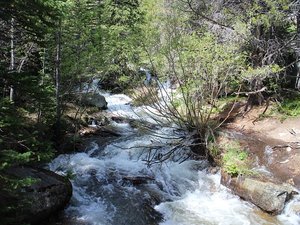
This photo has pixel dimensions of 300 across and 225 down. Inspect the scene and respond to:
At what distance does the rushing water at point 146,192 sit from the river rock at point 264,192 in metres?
0.19

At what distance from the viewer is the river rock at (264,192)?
9711 mm

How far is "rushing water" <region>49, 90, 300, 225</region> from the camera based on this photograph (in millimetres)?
9289

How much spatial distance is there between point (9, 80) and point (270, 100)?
12478 millimetres

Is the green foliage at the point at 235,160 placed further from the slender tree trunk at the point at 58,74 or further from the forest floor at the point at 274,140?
the slender tree trunk at the point at 58,74

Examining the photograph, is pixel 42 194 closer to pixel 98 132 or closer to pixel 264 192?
pixel 264 192

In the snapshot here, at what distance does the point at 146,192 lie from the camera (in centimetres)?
1041

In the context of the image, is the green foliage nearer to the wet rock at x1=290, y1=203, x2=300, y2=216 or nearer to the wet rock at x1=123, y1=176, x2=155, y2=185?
the wet rock at x1=290, y1=203, x2=300, y2=216

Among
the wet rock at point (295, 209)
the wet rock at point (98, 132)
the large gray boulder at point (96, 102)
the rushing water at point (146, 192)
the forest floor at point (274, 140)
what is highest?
the forest floor at point (274, 140)

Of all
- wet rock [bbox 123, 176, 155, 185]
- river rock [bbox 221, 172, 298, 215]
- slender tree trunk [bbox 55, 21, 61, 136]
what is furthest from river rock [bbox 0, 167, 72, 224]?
river rock [bbox 221, 172, 298, 215]

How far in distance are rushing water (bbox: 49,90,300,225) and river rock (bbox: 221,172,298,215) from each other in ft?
0.64

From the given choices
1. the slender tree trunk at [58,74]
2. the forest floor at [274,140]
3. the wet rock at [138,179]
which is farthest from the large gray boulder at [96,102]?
the wet rock at [138,179]

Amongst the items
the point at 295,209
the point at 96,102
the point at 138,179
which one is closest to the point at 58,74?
the point at 138,179

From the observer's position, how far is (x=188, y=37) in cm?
1305

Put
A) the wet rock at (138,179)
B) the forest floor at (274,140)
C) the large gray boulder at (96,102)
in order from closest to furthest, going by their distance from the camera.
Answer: the wet rock at (138,179) → the forest floor at (274,140) → the large gray boulder at (96,102)
